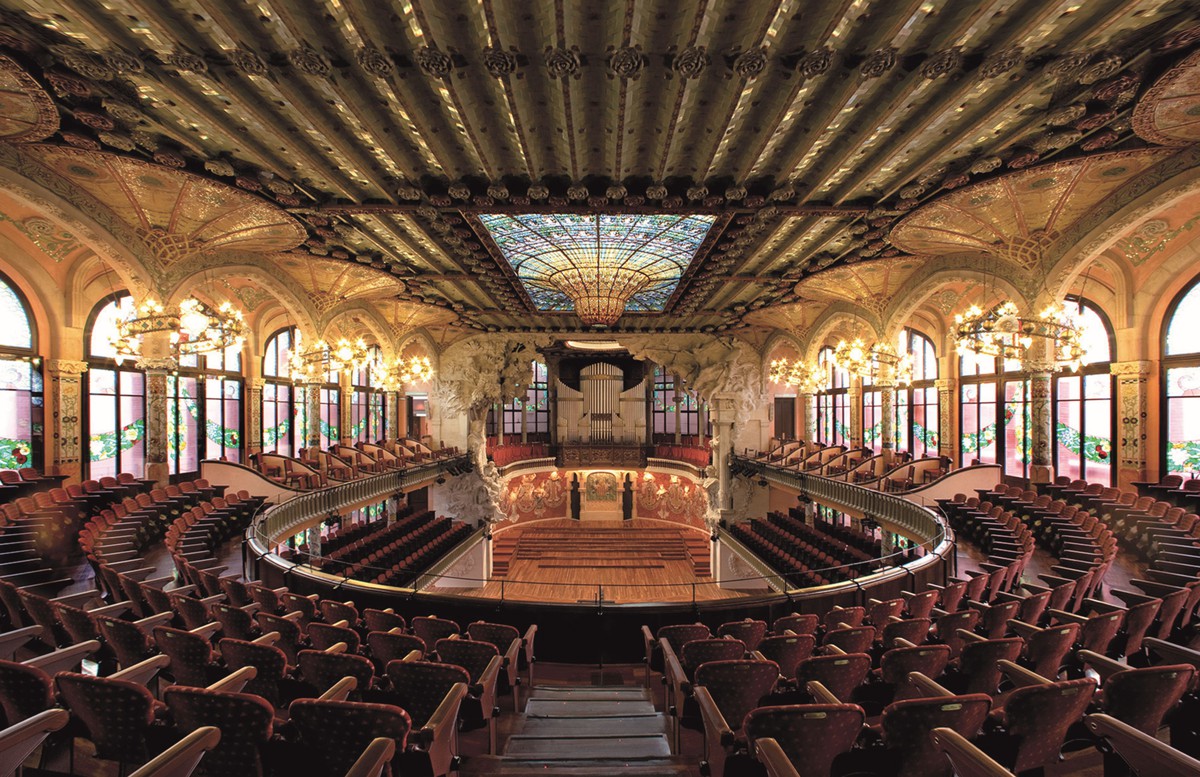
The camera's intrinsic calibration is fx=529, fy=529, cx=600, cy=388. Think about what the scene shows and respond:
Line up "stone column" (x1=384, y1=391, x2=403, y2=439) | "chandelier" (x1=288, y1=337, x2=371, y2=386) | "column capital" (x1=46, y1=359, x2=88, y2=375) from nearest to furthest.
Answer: "chandelier" (x1=288, y1=337, x2=371, y2=386)
"column capital" (x1=46, y1=359, x2=88, y2=375)
"stone column" (x1=384, y1=391, x2=403, y2=439)

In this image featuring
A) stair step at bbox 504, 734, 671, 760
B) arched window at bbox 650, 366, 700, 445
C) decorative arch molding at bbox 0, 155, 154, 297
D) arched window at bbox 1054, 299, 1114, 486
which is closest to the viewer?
stair step at bbox 504, 734, 671, 760

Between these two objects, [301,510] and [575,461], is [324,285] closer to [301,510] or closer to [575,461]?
[301,510]

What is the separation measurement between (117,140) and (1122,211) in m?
14.3

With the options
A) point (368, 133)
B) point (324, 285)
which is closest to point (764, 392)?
point (324, 285)

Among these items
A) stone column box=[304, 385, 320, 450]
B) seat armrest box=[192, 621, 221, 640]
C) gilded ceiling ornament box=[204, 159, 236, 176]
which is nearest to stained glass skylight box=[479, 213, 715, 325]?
gilded ceiling ornament box=[204, 159, 236, 176]

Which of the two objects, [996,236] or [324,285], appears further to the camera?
[324,285]

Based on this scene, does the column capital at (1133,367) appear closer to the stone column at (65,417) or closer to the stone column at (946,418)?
the stone column at (946,418)

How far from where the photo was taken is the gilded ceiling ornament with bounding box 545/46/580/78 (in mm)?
4656

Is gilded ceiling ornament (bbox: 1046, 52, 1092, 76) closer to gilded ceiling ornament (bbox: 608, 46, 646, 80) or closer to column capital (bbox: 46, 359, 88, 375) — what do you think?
gilded ceiling ornament (bbox: 608, 46, 646, 80)

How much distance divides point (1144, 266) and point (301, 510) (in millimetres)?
20066

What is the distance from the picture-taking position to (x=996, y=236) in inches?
392

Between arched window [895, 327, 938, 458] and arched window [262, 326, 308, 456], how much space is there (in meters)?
23.4

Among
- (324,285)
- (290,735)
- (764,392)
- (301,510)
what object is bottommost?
(301,510)

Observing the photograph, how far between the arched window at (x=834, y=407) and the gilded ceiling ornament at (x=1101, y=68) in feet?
61.3
